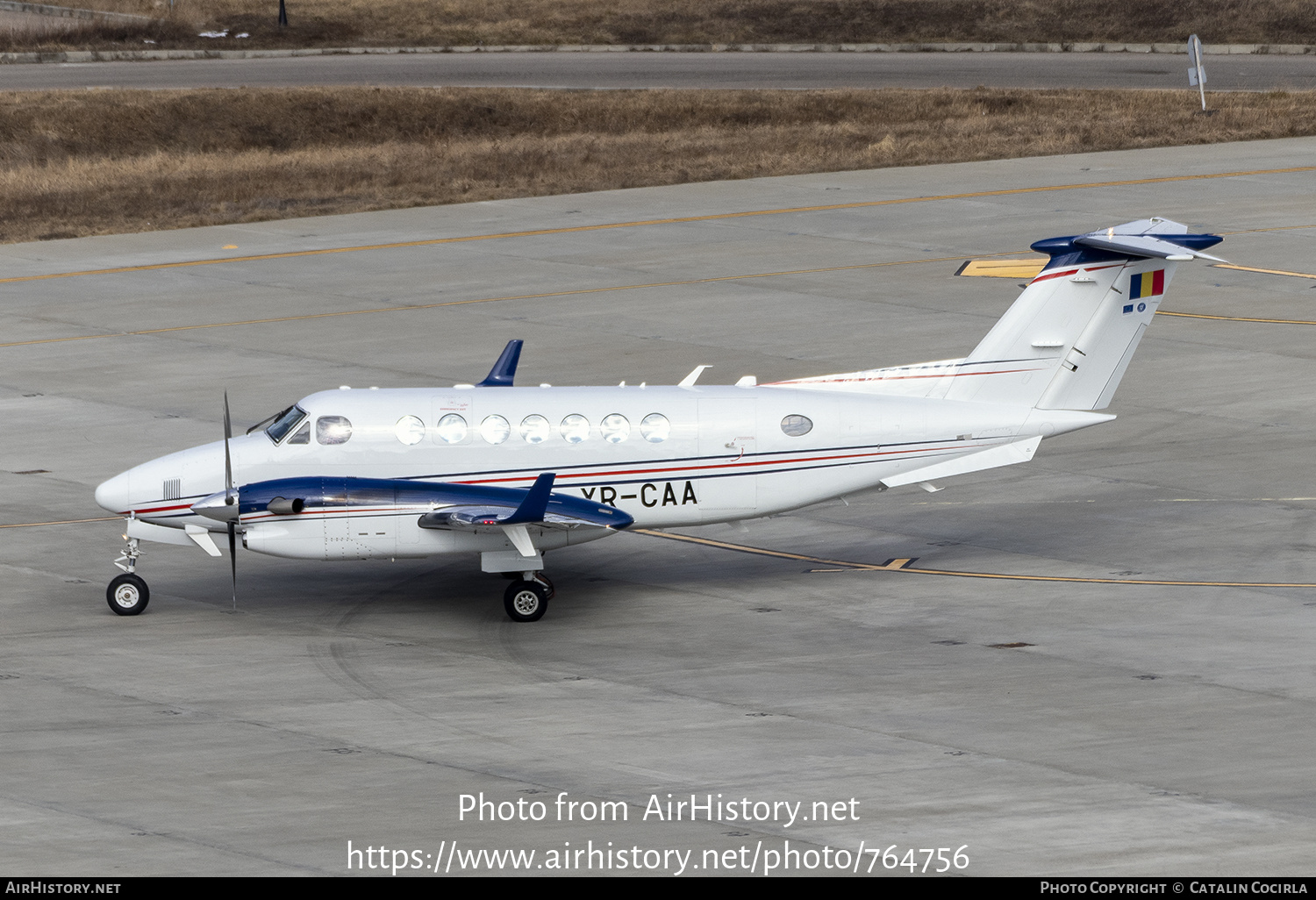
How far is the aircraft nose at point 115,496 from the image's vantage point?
83.8ft

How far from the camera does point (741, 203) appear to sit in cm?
5675

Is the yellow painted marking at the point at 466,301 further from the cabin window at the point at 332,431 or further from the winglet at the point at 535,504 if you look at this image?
the winglet at the point at 535,504

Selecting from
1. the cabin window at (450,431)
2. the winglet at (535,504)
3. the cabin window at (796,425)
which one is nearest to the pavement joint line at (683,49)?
the cabin window at (796,425)

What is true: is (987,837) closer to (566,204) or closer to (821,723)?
(821,723)

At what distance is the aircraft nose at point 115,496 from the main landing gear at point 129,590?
0.59 m

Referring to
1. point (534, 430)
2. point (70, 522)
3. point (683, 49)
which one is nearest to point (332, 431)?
point (534, 430)

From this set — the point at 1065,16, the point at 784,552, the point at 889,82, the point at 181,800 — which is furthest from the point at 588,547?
the point at 1065,16

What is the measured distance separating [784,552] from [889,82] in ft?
186

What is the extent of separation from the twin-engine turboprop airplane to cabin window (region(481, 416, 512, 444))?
0.07 feet

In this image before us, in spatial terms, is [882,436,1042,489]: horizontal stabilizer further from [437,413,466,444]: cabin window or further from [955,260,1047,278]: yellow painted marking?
[955,260,1047,278]: yellow painted marking

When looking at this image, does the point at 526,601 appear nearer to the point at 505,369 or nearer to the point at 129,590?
the point at 505,369

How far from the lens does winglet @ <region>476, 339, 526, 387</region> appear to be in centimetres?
2859

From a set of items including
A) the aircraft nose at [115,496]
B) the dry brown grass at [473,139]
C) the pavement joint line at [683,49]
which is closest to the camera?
the aircraft nose at [115,496]

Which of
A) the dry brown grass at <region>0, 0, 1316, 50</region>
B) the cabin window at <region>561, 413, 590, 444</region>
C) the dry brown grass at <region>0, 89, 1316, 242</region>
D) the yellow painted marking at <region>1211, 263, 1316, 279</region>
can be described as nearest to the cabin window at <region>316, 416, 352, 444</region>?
the cabin window at <region>561, 413, 590, 444</region>
